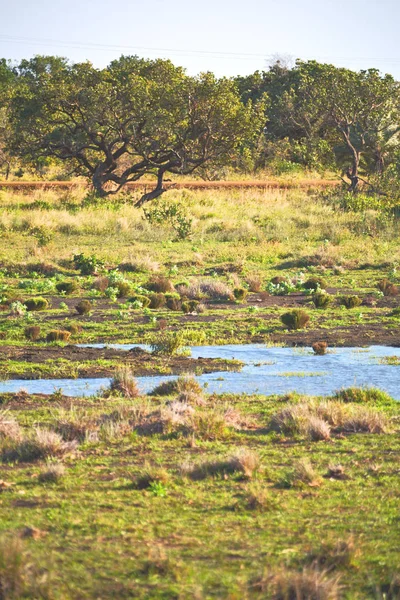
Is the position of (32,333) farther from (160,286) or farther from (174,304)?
(160,286)

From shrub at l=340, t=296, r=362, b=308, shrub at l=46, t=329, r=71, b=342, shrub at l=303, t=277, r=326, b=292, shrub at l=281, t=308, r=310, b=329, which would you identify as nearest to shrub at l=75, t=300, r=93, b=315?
shrub at l=46, t=329, r=71, b=342

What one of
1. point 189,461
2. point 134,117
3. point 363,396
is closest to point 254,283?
point 363,396

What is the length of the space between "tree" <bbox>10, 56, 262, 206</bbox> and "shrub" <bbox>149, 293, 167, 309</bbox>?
57.9 feet

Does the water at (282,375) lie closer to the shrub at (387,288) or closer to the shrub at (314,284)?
the shrub at (387,288)

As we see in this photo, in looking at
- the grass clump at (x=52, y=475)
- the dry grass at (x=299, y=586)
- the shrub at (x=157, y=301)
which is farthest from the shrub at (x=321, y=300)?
the dry grass at (x=299, y=586)

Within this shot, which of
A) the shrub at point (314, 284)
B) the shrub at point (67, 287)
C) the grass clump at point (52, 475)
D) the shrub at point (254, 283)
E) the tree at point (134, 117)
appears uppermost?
the tree at point (134, 117)

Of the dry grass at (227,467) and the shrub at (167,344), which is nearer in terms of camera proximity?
the dry grass at (227,467)

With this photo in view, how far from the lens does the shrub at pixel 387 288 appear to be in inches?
845

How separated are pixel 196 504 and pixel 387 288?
14.9m

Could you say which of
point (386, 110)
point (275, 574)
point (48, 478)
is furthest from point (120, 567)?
point (386, 110)

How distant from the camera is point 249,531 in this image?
6793 millimetres

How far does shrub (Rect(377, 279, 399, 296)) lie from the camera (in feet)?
70.4

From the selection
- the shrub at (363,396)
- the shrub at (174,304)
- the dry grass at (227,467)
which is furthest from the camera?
the shrub at (174,304)

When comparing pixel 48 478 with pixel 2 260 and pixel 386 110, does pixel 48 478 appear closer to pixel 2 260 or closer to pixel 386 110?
pixel 2 260
